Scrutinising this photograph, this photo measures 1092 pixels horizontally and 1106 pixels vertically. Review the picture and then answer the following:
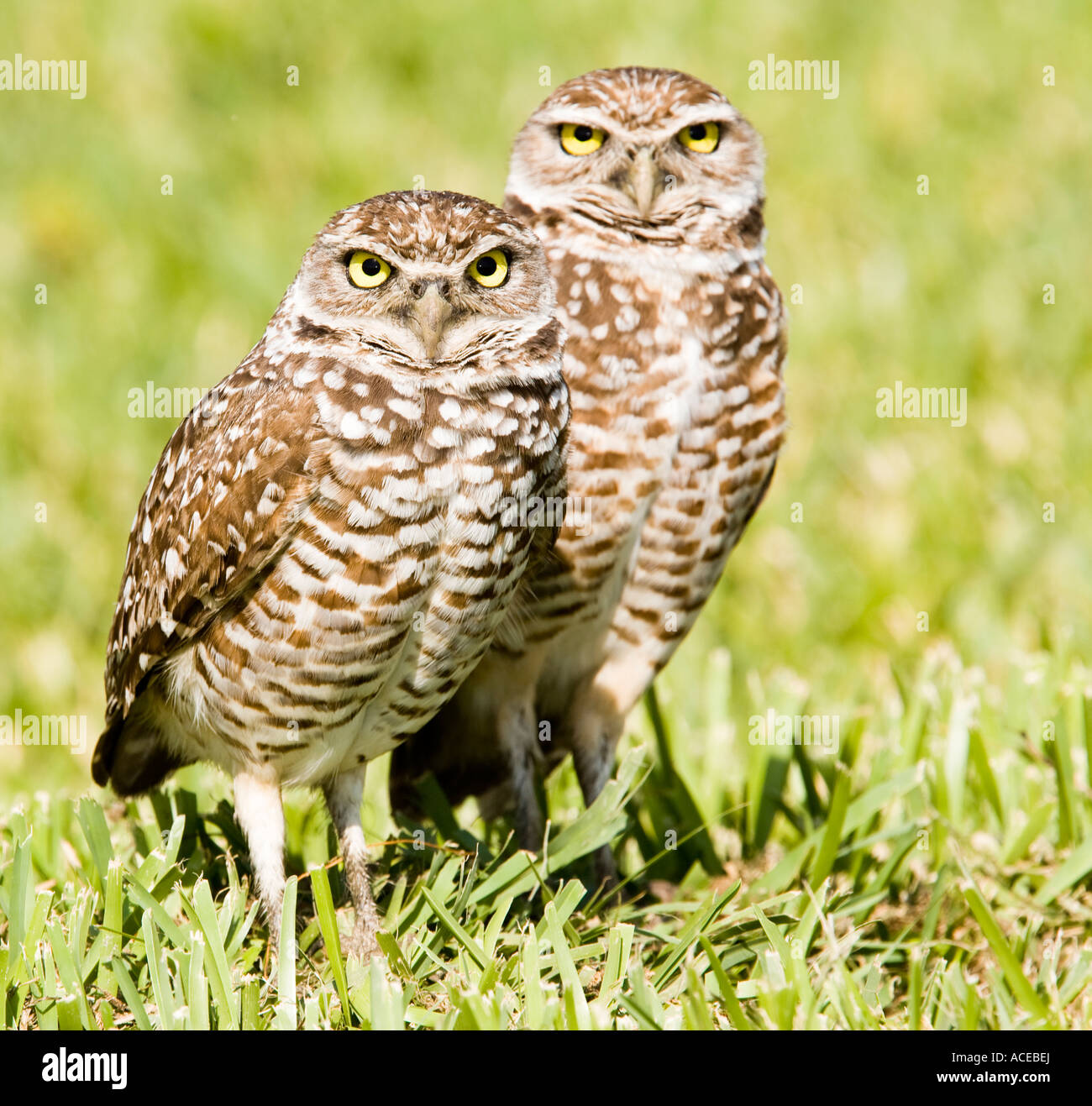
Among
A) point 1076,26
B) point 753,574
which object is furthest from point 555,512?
point 1076,26

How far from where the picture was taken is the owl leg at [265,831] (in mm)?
3301

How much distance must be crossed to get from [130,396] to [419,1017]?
4.59 meters

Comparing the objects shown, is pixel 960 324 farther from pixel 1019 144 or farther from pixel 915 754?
pixel 915 754

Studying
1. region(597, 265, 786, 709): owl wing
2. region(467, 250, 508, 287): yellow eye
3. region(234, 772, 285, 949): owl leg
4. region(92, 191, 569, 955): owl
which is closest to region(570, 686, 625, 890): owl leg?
region(597, 265, 786, 709): owl wing

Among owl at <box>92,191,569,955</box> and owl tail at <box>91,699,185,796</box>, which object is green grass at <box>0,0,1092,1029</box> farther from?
owl at <box>92,191,569,955</box>

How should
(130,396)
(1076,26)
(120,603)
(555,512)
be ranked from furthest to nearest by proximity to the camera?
1. (1076,26)
2. (130,396)
3. (120,603)
4. (555,512)

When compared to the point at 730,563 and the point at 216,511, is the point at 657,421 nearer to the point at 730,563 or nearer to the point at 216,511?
the point at 216,511

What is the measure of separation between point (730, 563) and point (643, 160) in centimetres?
267

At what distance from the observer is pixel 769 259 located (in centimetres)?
774

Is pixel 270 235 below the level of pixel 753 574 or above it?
above

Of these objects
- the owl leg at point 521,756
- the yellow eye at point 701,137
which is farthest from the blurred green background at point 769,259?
the yellow eye at point 701,137

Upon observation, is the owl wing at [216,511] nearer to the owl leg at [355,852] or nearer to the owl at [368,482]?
the owl at [368,482]

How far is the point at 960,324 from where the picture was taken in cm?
702

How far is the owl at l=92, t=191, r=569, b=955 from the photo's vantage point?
291 cm
